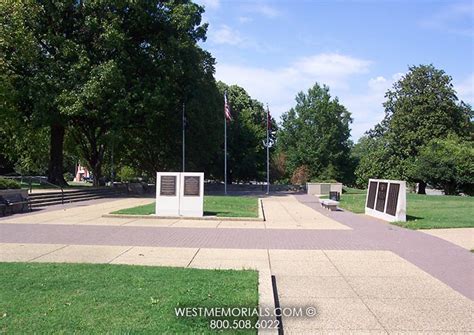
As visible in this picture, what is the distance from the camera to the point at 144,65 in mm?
32656

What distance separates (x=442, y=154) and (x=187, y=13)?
24.0 m

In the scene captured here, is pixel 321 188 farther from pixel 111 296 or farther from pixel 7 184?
pixel 111 296

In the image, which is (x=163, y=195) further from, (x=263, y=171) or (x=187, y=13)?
(x=263, y=171)

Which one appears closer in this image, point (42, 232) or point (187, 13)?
point (42, 232)

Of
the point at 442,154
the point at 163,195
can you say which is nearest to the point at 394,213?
the point at 163,195

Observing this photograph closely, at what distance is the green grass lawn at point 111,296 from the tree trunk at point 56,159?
87.1ft

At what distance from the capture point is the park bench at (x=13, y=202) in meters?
17.0

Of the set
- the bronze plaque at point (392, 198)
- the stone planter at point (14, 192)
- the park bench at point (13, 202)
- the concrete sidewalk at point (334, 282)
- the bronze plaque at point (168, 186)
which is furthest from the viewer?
the stone planter at point (14, 192)

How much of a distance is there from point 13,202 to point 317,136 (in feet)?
155

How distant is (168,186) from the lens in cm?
1691

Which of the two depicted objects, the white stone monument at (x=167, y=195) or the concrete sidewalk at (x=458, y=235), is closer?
the concrete sidewalk at (x=458, y=235)

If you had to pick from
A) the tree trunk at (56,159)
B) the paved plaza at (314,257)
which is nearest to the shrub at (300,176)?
the tree trunk at (56,159)

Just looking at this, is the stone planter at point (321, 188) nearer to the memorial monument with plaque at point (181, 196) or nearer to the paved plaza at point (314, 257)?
the paved plaza at point (314, 257)

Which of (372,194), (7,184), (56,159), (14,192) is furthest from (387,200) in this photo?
(56,159)
